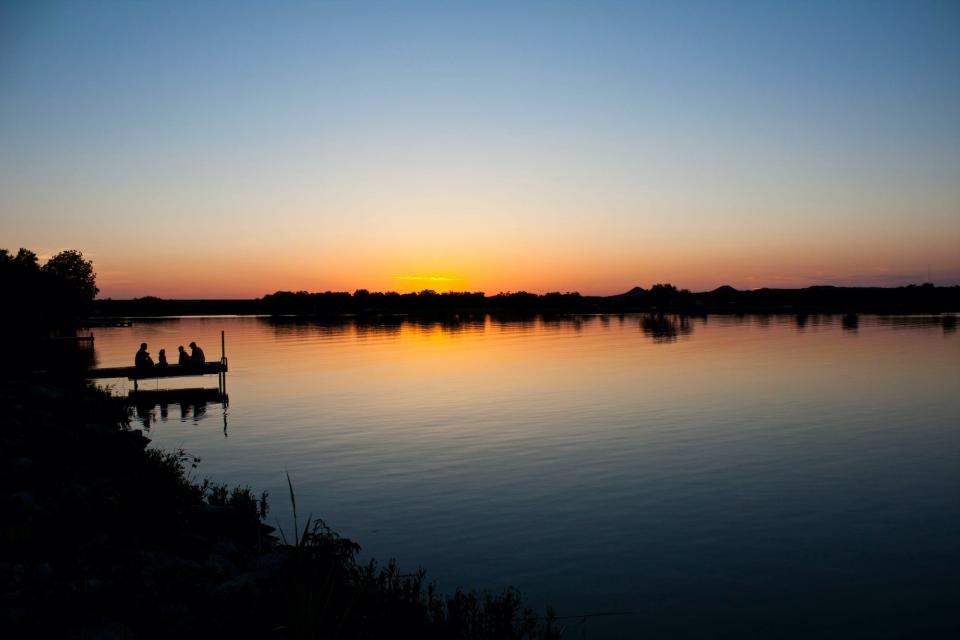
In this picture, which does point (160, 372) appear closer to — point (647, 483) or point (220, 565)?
point (647, 483)

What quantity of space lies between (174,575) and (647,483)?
47.3 ft

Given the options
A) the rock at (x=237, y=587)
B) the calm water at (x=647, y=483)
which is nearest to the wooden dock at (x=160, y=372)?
the calm water at (x=647, y=483)

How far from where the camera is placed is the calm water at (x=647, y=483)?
537 inches

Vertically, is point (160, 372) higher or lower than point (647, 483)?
higher

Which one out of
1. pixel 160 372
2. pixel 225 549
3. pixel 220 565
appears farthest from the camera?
pixel 160 372

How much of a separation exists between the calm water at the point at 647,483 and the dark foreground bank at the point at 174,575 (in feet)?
7.88

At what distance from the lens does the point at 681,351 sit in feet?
237

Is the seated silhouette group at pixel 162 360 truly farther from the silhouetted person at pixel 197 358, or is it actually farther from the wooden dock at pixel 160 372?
the wooden dock at pixel 160 372

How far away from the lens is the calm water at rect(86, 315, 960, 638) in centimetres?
1365

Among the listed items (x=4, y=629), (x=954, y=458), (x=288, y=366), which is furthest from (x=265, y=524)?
(x=288, y=366)

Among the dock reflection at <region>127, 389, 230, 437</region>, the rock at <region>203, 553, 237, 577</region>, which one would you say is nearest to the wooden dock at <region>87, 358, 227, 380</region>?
the dock reflection at <region>127, 389, 230, 437</region>

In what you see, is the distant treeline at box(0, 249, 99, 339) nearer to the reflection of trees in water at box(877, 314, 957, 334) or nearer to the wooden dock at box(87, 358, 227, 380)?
the wooden dock at box(87, 358, 227, 380)

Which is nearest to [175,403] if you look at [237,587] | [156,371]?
[156,371]

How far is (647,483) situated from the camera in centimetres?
2145
